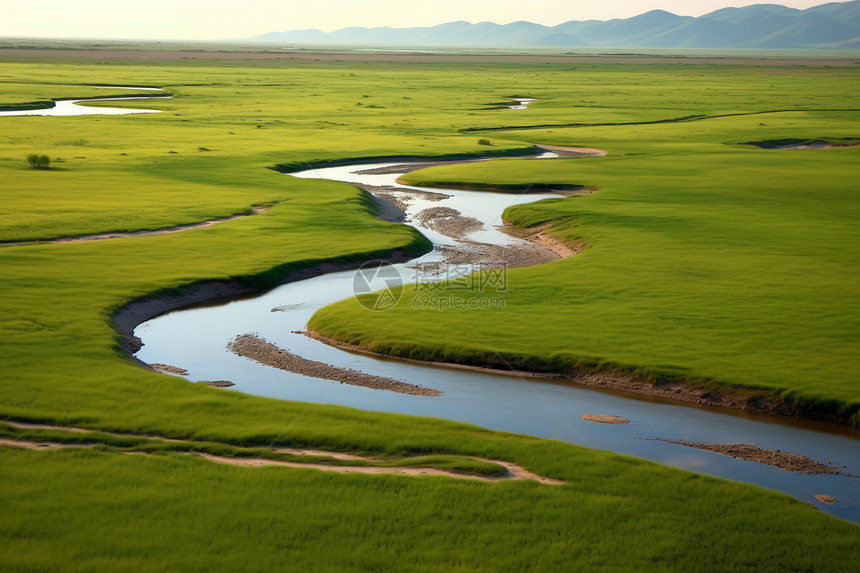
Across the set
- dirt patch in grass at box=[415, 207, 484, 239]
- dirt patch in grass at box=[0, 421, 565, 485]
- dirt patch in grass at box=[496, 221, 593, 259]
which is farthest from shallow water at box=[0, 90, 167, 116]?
dirt patch in grass at box=[0, 421, 565, 485]

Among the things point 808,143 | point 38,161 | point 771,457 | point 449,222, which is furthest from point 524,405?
point 808,143

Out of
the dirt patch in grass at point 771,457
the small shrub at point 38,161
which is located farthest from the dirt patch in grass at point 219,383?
the small shrub at point 38,161

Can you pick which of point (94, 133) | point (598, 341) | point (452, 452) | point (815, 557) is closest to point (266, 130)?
point (94, 133)

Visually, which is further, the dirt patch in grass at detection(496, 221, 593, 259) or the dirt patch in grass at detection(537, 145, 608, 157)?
the dirt patch in grass at detection(537, 145, 608, 157)

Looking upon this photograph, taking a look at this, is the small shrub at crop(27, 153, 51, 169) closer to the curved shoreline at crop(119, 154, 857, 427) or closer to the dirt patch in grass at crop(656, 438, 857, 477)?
the curved shoreline at crop(119, 154, 857, 427)

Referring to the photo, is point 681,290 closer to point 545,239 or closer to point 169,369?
point 545,239
